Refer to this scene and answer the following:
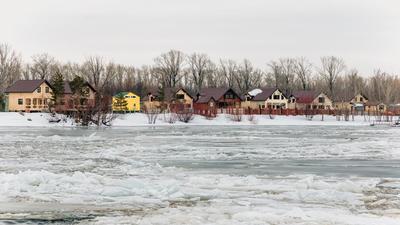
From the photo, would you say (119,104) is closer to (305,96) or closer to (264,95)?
(264,95)

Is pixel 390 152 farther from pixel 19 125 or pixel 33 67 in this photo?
pixel 33 67

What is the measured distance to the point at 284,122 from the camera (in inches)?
2921

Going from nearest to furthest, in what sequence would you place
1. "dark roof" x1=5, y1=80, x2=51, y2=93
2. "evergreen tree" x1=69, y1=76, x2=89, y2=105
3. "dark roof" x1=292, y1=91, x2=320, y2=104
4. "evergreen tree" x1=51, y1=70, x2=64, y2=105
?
"evergreen tree" x1=69, y1=76, x2=89, y2=105
"evergreen tree" x1=51, y1=70, x2=64, y2=105
"dark roof" x1=5, y1=80, x2=51, y2=93
"dark roof" x1=292, y1=91, x2=320, y2=104

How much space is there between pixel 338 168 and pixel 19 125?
48.0 m

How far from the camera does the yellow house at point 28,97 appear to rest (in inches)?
3186

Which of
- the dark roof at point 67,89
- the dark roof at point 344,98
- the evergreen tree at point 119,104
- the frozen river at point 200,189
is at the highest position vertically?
the dark roof at point 67,89

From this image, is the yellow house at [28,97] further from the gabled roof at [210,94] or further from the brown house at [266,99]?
the brown house at [266,99]

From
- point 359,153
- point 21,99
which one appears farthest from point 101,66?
point 359,153

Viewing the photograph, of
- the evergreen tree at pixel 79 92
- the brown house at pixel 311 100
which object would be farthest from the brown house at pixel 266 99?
the evergreen tree at pixel 79 92

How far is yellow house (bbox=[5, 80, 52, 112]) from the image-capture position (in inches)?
3186

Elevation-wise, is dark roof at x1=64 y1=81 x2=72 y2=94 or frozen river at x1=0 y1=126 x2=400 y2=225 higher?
dark roof at x1=64 y1=81 x2=72 y2=94

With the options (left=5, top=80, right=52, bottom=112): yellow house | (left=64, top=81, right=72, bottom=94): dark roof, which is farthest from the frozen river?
(left=64, top=81, right=72, bottom=94): dark roof

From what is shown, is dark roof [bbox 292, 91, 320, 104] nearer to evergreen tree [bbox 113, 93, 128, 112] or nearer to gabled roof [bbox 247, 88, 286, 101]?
gabled roof [bbox 247, 88, 286, 101]

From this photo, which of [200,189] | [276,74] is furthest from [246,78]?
[200,189]
